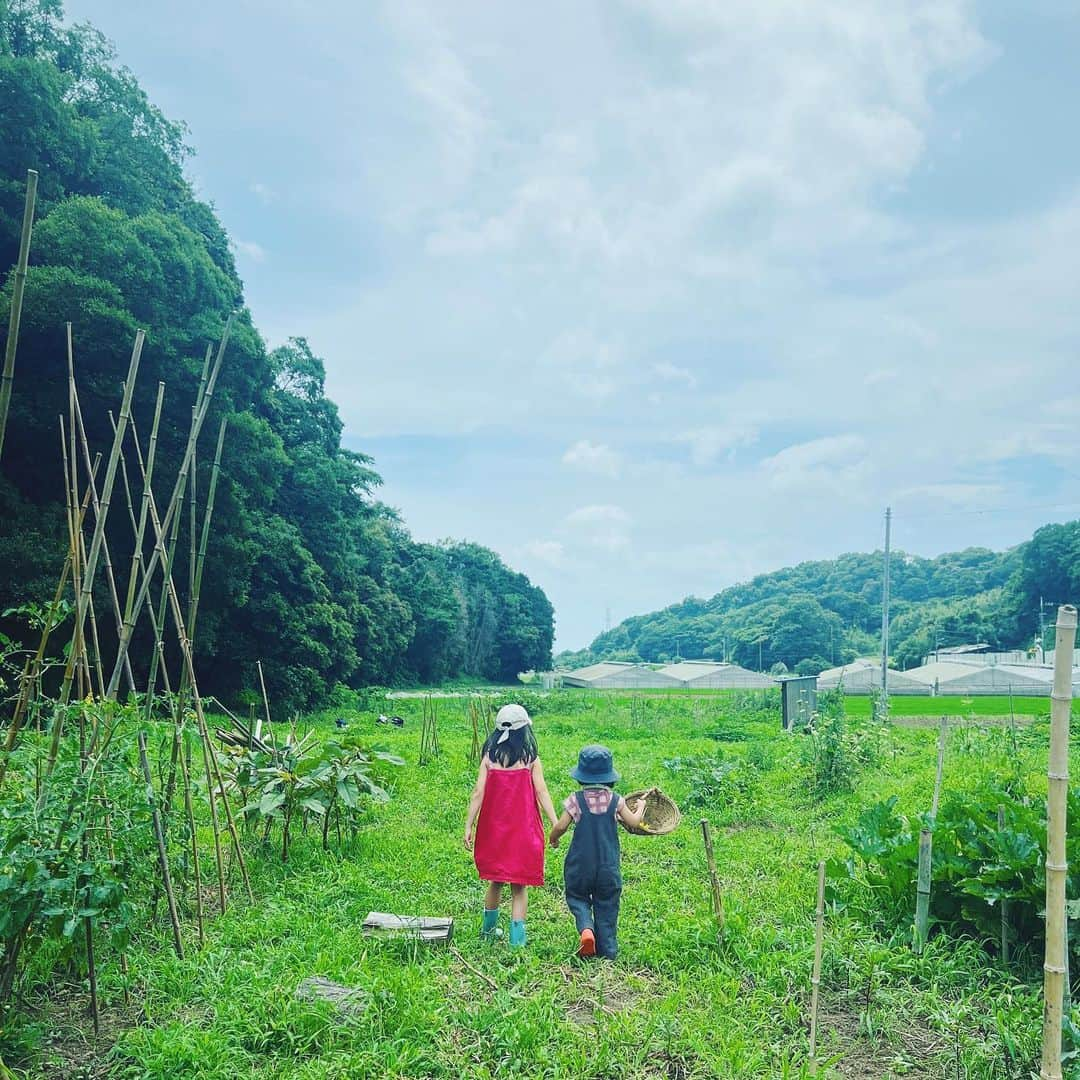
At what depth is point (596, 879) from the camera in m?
4.19

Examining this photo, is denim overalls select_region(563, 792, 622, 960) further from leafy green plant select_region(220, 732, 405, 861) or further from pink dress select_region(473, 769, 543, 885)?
leafy green plant select_region(220, 732, 405, 861)

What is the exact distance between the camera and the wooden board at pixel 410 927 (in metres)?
4.13

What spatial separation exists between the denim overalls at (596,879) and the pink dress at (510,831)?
19 cm

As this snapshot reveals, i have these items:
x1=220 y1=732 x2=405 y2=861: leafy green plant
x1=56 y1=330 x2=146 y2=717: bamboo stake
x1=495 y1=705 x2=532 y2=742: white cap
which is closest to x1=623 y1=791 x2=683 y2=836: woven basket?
x1=495 y1=705 x2=532 y2=742: white cap

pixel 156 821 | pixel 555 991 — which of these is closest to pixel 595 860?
Result: pixel 555 991

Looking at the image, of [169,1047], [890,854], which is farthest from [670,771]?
[169,1047]

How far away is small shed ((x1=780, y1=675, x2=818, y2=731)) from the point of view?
1474 centimetres

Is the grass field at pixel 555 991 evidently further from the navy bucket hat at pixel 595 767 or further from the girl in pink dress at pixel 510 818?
the navy bucket hat at pixel 595 767

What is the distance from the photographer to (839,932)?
4223 millimetres

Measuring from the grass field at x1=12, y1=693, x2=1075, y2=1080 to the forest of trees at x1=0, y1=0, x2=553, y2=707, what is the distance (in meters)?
7.51

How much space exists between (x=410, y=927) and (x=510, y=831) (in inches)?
26.0

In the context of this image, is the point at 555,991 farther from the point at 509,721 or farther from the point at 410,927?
the point at 509,721

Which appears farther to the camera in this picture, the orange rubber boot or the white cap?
the white cap

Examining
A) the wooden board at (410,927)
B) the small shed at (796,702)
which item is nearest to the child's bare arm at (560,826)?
the wooden board at (410,927)
